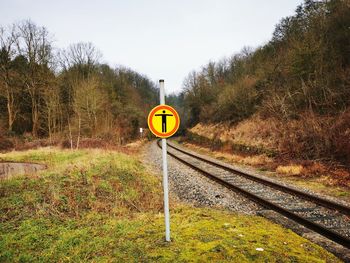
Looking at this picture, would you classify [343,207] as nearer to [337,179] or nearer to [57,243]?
[337,179]

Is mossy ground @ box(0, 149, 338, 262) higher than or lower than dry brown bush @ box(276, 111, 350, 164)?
lower

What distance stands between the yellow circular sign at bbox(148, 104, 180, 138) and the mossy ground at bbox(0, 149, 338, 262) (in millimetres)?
2002

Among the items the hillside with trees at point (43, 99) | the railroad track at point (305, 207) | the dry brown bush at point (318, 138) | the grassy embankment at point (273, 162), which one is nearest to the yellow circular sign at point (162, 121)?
the railroad track at point (305, 207)

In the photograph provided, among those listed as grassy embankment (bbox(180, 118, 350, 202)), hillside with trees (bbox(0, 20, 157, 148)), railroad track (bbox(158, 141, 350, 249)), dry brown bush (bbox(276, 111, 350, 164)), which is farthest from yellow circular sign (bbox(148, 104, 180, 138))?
hillside with trees (bbox(0, 20, 157, 148))

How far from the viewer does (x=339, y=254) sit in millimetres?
4348

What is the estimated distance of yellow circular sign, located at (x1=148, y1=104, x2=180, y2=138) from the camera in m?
4.23

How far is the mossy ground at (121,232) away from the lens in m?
4.11

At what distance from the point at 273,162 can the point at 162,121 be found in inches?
487

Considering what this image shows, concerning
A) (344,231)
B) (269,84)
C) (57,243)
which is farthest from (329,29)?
(57,243)

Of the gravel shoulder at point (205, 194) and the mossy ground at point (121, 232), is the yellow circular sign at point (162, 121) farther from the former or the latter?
the gravel shoulder at point (205, 194)

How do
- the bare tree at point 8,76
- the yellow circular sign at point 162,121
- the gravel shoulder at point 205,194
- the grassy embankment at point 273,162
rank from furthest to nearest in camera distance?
the bare tree at point 8,76 < the grassy embankment at point 273,162 < the gravel shoulder at point 205,194 < the yellow circular sign at point 162,121

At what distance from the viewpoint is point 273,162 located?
585 inches

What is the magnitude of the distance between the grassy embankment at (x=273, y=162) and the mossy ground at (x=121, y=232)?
16.2 ft

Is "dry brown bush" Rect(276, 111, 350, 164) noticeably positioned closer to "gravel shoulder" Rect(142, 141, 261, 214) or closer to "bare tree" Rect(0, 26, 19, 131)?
"gravel shoulder" Rect(142, 141, 261, 214)
